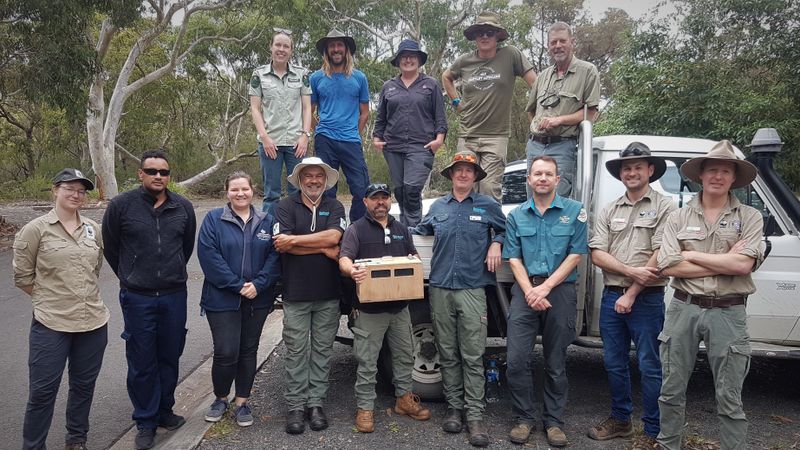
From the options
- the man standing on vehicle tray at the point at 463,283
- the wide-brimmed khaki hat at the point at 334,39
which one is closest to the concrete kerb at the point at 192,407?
the man standing on vehicle tray at the point at 463,283

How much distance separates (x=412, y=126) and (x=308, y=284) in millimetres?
1761

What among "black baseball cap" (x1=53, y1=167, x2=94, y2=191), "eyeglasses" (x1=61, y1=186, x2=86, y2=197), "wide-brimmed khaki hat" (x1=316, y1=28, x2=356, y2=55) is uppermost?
"wide-brimmed khaki hat" (x1=316, y1=28, x2=356, y2=55)

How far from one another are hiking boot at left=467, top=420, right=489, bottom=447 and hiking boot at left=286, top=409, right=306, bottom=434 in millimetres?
1169

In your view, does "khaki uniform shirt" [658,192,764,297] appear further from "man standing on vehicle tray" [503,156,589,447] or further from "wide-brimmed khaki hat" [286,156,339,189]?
"wide-brimmed khaki hat" [286,156,339,189]

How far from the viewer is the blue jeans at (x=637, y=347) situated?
3850 millimetres

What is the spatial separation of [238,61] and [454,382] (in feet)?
87.5

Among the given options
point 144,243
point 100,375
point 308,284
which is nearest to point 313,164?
point 308,284

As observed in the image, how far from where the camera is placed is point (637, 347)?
392 centimetres

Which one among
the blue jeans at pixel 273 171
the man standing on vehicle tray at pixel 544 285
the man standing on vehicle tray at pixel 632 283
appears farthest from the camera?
the blue jeans at pixel 273 171

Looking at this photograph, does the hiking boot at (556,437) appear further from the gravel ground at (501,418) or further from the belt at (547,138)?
the belt at (547,138)

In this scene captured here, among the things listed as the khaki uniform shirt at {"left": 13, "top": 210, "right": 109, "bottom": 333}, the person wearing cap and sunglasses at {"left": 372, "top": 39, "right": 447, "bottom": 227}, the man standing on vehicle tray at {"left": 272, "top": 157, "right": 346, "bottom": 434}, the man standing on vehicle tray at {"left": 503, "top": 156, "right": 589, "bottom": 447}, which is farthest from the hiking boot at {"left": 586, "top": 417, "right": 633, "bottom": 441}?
the khaki uniform shirt at {"left": 13, "top": 210, "right": 109, "bottom": 333}

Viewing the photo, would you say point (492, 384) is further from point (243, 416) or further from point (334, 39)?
point (334, 39)

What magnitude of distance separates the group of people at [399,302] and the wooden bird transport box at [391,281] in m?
0.12

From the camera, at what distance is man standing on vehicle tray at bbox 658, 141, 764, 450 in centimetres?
340
